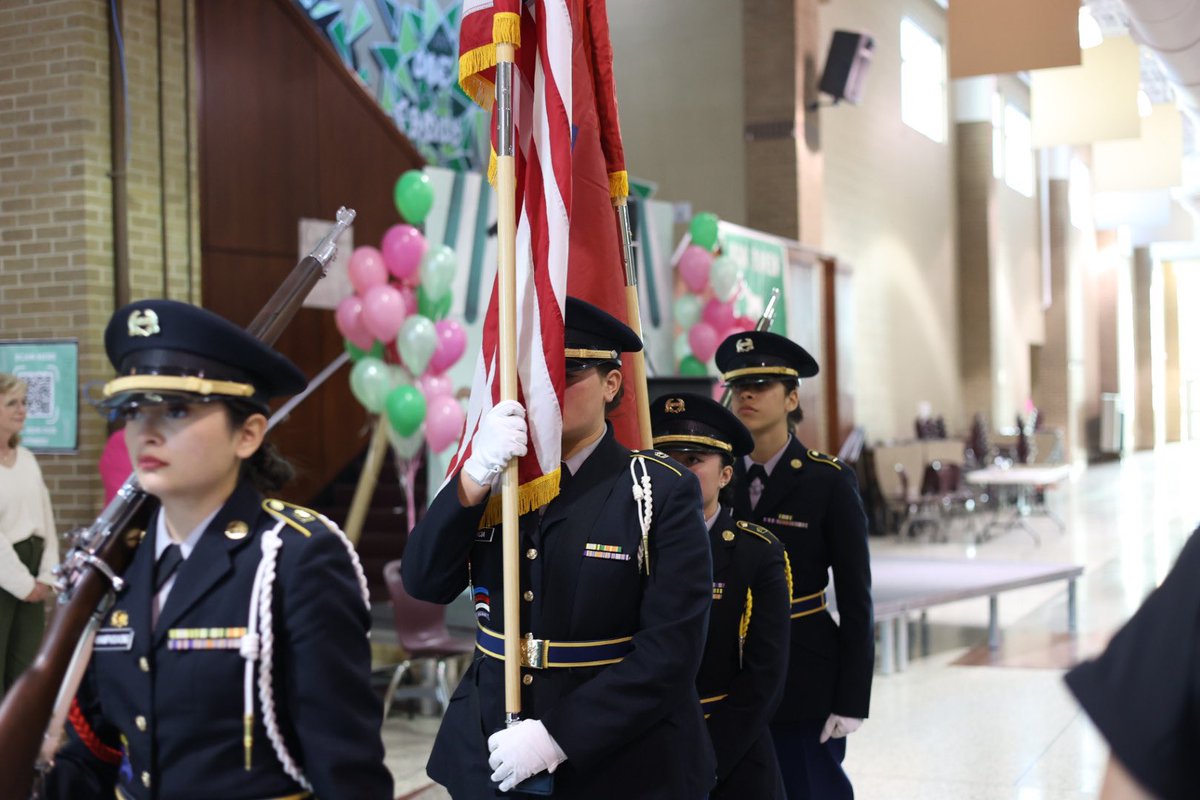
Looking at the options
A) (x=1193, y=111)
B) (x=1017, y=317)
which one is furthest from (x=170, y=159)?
(x=1017, y=317)

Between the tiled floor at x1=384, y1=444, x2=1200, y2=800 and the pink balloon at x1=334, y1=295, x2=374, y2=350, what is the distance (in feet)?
6.77

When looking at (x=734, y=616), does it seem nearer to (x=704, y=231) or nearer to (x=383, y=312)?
(x=383, y=312)

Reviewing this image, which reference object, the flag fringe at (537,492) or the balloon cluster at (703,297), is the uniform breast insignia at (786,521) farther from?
the balloon cluster at (703,297)

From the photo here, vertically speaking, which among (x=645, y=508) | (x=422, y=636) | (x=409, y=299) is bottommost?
(x=422, y=636)

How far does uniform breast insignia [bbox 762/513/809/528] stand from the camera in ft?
11.8

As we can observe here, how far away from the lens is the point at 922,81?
749 inches

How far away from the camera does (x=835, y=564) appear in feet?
11.8

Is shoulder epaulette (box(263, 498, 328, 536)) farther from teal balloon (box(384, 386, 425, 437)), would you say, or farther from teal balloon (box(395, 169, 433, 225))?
teal balloon (box(395, 169, 433, 225))

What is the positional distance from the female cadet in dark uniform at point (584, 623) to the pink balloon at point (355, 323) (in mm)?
4927

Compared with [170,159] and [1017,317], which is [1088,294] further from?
[170,159]

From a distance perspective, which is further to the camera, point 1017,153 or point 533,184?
point 1017,153

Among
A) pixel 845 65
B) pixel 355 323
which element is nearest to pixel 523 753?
pixel 355 323

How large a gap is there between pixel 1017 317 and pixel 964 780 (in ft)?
62.2

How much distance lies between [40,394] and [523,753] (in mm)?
5788
